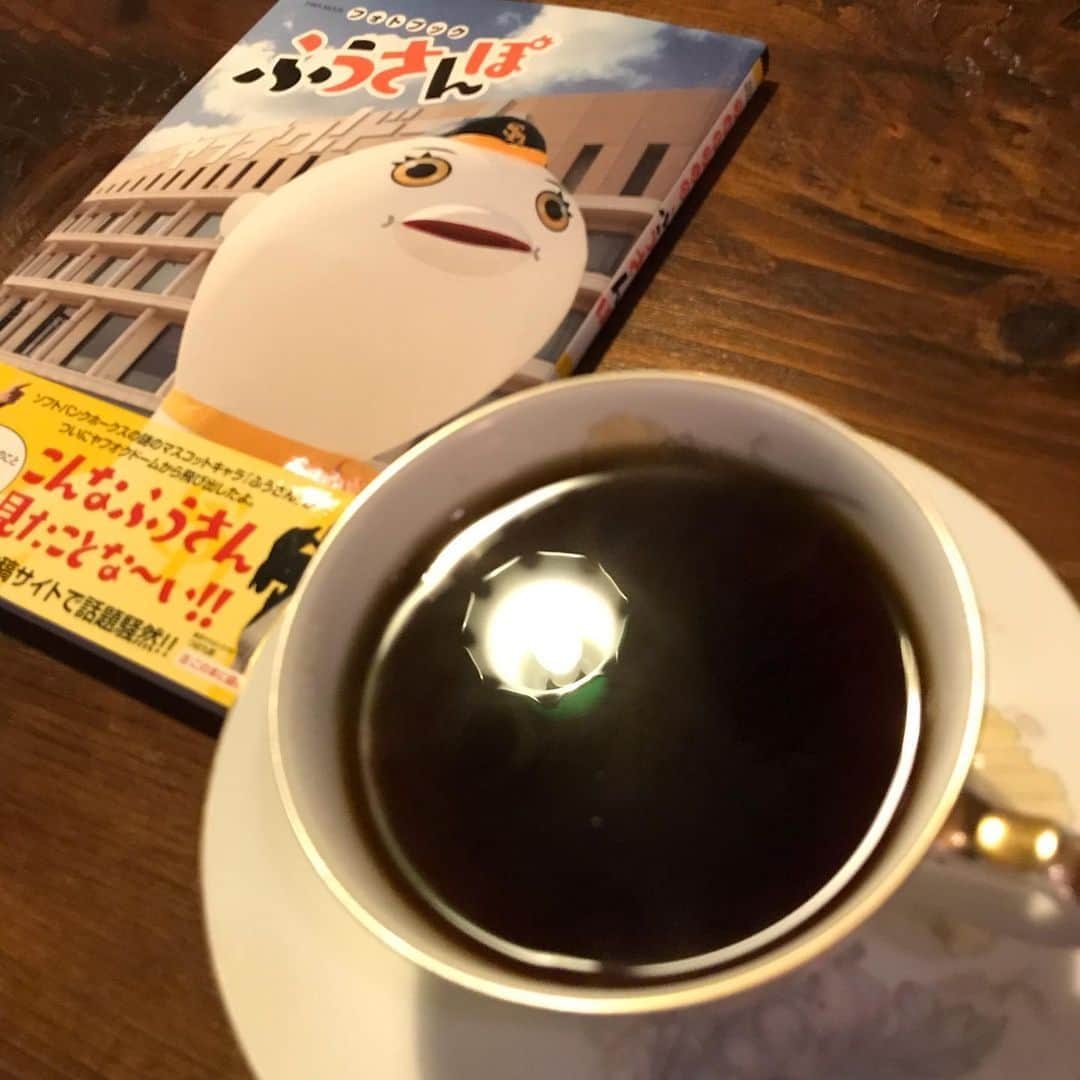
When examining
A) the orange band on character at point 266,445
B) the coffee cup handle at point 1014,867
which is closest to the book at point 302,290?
the orange band on character at point 266,445

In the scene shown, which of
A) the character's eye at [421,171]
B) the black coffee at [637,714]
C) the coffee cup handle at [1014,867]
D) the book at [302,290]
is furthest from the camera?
the character's eye at [421,171]

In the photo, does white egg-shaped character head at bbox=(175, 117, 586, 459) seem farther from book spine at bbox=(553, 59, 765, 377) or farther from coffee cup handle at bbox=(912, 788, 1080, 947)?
coffee cup handle at bbox=(912, 788, 1080, 947)

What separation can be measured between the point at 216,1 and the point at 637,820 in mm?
827

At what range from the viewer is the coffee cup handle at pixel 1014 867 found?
35 centimetres

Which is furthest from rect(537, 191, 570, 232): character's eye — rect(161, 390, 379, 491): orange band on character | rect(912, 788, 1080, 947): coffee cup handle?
rect(912, 788, 1080, 947): coffee cup handle

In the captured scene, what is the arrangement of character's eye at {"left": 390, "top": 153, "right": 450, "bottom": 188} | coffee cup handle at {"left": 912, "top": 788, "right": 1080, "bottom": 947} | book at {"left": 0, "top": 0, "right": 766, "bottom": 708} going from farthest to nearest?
1. character's eye at {"left": 390, "top": 153, "right": 450, "bottom": 188}
2. book at {"left": 0, "top": 0, "right": 766, "bottom": 708}
3. coffee cup handle at {"left": 912, "top": 788, "right": 1080, "bottom": 947}

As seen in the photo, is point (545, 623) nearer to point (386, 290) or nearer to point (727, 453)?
point (727, 453)

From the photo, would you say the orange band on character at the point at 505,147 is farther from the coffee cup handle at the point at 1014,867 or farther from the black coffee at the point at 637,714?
the coffee cup handle at the point at 1014,867

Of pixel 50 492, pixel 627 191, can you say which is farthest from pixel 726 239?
pixel 50 492

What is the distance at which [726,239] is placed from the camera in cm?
71

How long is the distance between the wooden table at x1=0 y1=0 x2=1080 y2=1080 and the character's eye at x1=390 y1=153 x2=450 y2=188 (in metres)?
0.17

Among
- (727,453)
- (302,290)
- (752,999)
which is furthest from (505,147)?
(752,999)

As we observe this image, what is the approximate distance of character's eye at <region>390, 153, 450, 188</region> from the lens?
727 millimetres

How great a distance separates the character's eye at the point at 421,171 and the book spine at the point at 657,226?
0.48ft
